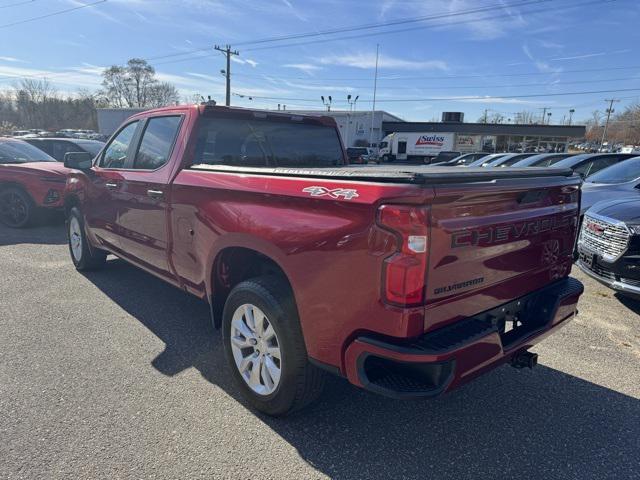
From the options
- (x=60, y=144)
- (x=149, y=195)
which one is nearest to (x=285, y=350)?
(x=149, y=195)

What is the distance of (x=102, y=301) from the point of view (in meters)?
4.78

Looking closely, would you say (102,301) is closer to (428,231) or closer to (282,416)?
(282,416)

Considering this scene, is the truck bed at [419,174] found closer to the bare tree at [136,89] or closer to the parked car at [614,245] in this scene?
the parked car at [614,245]

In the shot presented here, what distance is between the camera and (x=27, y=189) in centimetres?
833

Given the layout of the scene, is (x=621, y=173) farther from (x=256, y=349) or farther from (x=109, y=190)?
(x=109, y=190)

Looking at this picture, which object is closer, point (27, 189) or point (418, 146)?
point (27, 189)

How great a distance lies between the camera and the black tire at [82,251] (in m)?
5.54

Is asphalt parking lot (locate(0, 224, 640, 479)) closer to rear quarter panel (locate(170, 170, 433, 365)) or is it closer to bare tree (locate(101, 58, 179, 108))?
rear quarter panel (locate(170, 170, 433, 365))

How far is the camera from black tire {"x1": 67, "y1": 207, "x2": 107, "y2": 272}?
5.54 m

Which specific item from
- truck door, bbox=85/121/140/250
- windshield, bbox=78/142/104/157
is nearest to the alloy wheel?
truck door, bbox=85/121/140/250

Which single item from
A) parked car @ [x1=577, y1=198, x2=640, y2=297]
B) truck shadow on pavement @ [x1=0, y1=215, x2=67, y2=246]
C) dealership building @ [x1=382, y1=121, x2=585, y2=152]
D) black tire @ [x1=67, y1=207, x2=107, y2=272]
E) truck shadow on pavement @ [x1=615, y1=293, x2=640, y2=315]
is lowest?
truck shadow on pavement @ [x1=0, y1=215, x2=67, y2=246]

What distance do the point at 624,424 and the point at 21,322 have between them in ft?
16.6

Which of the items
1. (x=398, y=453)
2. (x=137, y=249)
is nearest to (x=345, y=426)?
(x=398, y=453)

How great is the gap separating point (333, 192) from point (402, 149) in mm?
47344
